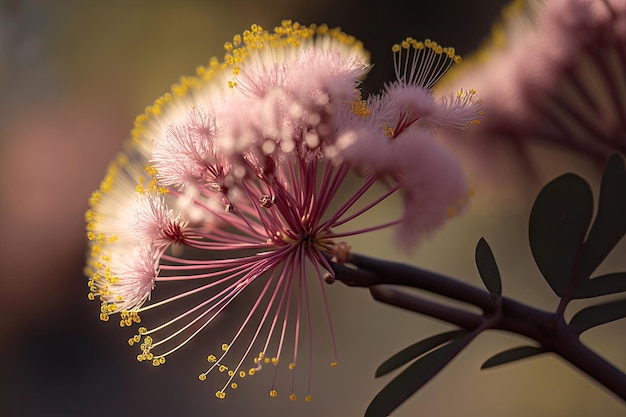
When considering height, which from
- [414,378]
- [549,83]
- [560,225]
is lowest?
[414,378]

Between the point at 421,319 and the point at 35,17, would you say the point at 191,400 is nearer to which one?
the point at 421,319

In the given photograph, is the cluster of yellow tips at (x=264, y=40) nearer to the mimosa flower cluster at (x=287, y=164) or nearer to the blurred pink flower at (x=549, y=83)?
the mimosa flower cluster at (x=287, y=164)

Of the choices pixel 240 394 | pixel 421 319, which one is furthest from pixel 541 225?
pixel 240 394

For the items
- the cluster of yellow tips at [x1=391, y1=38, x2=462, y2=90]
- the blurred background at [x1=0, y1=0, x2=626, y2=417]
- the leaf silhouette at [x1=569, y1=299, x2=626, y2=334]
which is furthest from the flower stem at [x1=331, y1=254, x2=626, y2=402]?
the blurred background at [x1=0, y1=0, x2=626, y2=417]

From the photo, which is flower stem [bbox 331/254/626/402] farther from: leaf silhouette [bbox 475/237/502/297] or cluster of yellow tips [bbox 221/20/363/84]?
cluster of yellow tips [bbox 221/20/363/84]

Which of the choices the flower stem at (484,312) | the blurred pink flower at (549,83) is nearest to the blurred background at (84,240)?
the blurred pink flower at (549,83)

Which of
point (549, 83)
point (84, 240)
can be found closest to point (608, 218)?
point (549, 83)

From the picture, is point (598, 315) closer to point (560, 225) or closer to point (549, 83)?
point (560, 225)
